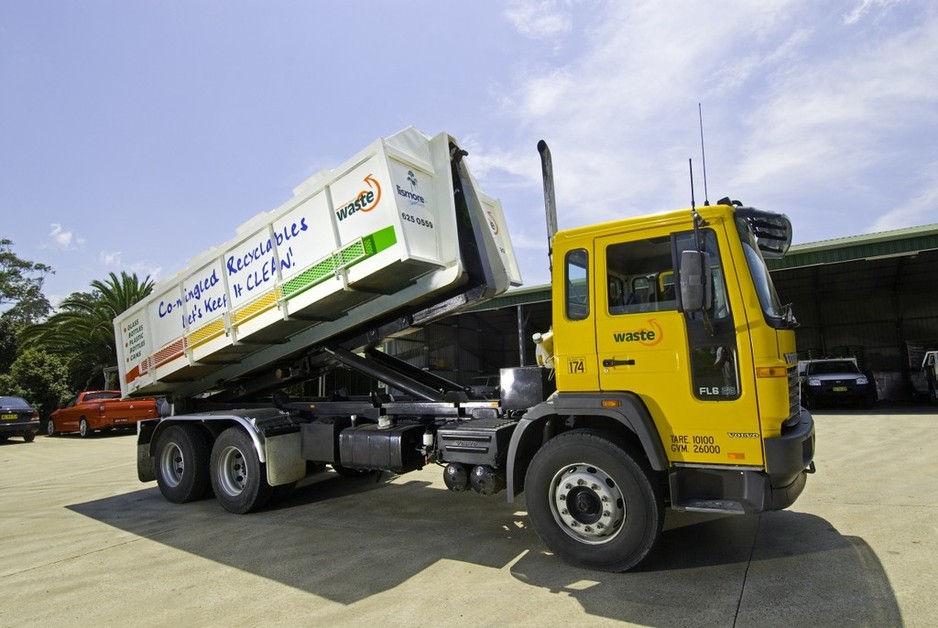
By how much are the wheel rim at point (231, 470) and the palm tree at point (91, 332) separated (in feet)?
70.3

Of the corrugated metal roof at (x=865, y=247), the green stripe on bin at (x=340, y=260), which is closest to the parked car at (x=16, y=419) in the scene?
the green stripe on bin at (x=340, y=260)

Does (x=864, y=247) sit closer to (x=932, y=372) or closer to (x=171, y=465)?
(x=932, y=372)

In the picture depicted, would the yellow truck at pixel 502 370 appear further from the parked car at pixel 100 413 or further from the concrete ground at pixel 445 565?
the parked car at pixel 100 413

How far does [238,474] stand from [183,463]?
0.94 m

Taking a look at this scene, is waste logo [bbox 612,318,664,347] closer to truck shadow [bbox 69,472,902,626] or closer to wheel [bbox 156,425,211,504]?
truck shadow [bbox 69,472,902,626]

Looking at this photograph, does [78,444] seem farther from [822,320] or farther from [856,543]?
[822,320]

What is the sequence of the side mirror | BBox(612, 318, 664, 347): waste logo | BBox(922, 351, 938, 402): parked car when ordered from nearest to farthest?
the side mirror < BBox(612, 318, 664, 347): waste logo < BBox(922, 351, 938, 402): parked car

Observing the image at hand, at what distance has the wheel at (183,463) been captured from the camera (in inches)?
285

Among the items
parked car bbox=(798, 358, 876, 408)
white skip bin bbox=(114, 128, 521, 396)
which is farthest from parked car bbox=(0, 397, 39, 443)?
parked car bbox=(798, 358, 876, 408)

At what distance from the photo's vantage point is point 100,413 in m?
17.7

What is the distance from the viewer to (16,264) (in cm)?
4666

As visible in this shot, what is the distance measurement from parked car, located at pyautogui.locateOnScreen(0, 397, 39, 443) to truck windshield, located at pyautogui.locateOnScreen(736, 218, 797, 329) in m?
20.1

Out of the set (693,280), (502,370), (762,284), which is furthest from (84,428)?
(762,284)

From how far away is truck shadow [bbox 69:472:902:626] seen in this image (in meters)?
3.64
